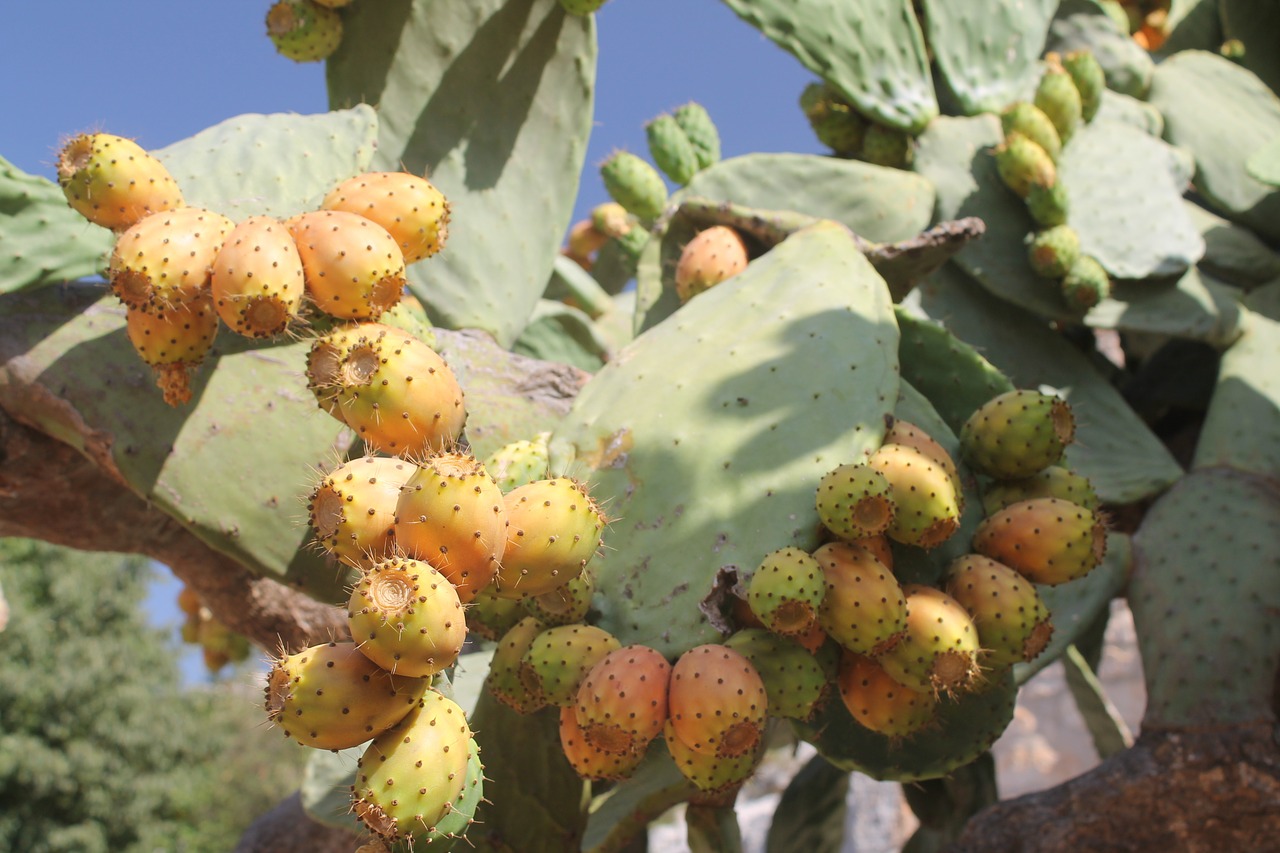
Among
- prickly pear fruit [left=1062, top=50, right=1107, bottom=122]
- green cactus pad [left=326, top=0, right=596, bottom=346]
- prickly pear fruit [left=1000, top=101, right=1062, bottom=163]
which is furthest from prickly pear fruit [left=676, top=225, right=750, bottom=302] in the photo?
prickly pear fruit [left=1062, top=50, right=1107, bottom=122]

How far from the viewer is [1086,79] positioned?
273 cm

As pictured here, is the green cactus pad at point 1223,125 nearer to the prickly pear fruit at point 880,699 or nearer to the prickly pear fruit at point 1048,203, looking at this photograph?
the prickly pear fruit at point 1048,203

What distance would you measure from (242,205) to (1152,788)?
178 cm

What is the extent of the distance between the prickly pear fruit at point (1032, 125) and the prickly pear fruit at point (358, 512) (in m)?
1.96

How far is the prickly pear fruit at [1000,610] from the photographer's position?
1360 millimetres

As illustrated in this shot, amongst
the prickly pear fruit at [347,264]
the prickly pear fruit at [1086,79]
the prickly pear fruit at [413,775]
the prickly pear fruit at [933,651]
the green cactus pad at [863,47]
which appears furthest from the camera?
the prickly pear fruit at [1086,79]

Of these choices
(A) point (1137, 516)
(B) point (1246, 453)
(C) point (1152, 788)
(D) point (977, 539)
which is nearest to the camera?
(D) point (977, 539)

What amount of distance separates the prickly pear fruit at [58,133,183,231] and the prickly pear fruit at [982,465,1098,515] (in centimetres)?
122

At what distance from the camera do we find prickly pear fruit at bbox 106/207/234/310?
1.34m

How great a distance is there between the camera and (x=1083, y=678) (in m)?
2.95

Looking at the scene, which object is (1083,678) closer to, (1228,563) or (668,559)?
(1228,563)

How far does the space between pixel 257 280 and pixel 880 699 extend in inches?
36.2

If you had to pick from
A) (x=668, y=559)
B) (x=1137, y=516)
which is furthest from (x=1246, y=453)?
(x=668, y=559)

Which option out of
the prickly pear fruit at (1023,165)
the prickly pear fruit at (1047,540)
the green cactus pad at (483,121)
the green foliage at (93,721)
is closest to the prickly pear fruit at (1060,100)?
the prickly pear fruit at (1023,165)
